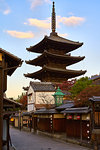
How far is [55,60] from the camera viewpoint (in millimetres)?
51219

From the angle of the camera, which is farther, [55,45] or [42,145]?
[55,45]

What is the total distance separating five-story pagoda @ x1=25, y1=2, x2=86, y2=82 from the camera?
49031mm

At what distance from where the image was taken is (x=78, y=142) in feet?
71.2

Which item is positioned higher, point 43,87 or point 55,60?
point 55,60

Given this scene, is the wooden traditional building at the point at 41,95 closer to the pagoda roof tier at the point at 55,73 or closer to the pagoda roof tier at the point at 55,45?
the pagoda roof tier at the point at 55,73

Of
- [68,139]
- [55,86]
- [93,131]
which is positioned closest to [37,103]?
[55,86]

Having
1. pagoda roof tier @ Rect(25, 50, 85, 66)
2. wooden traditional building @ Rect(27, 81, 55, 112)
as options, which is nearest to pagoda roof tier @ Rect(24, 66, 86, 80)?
pagoda roof tier @ Rect(25, 50, 85, 66)

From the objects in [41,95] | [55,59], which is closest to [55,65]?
[55,59]

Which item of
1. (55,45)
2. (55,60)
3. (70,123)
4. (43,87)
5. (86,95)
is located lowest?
(70,123)

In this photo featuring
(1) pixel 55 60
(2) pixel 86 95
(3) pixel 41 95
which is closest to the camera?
(2) pixel 86 95

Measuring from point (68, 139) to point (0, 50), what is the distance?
44.3ft

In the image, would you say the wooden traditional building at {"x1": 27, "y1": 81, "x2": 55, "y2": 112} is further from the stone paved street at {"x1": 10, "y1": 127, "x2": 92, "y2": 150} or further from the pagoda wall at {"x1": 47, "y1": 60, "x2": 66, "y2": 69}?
the stone paved street at {"x1": 10, "y1": 127, "x2": 92, "y2": 150}

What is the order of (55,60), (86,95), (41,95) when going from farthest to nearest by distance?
(55,60) → (41,95) → (86,95)

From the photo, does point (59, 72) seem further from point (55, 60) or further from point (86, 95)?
point (86, 95)
